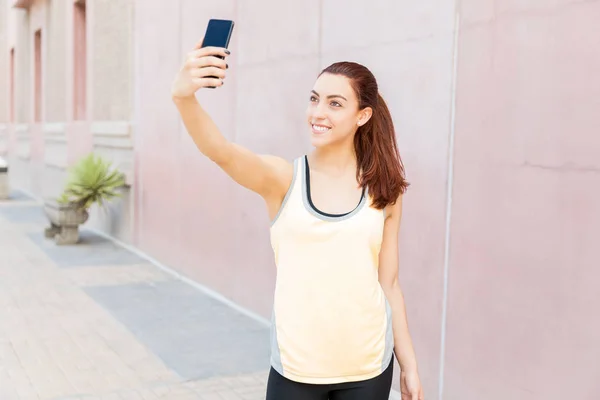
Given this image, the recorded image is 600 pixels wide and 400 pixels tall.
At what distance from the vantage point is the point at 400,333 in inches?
98.3

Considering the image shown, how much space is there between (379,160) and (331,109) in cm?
23

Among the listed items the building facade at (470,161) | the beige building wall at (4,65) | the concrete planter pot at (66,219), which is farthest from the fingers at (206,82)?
the beige building wall at (4,65)

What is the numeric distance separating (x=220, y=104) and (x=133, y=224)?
388 cm

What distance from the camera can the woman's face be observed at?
237cm

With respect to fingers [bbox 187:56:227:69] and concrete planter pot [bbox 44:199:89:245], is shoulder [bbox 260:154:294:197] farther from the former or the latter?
concrete planter pot [bbox 44:199:89:245]

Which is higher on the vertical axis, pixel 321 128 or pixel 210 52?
pixel 210 52

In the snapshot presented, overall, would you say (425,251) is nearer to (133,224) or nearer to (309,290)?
(309,290)

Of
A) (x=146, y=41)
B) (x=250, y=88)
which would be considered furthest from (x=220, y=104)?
(x=146, y=41)

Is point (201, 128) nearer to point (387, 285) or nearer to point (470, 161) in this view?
point (387, 285)

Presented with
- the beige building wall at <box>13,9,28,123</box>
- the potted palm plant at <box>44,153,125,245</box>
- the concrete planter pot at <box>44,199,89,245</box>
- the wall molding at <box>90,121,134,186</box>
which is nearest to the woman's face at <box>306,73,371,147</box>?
the wall molding at <box>90,121,134,186</box>

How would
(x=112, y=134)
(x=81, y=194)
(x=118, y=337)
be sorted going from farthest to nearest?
(x=112, y=134) < (x=81, y=194) < (x=118, y=337)

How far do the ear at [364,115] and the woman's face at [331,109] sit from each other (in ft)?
0.14

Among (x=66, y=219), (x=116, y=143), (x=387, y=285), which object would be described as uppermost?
(x=116, y=143)

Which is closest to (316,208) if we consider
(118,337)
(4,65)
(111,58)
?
(118,337)
